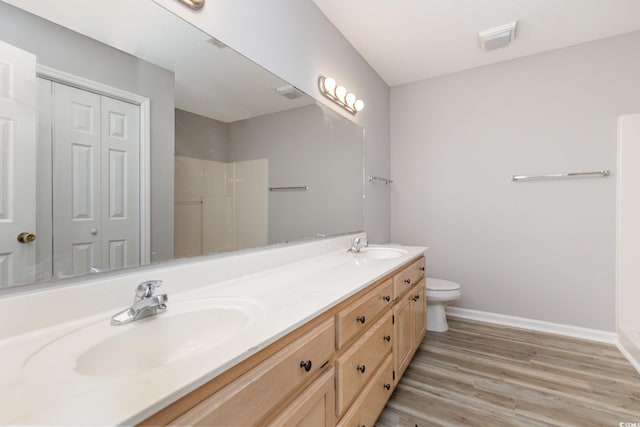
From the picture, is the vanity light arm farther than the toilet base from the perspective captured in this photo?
No

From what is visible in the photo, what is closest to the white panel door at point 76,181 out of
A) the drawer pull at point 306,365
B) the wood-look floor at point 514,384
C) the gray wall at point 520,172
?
the drawer pull at point 306,365

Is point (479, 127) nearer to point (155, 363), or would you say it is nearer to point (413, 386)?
point (413, 386)

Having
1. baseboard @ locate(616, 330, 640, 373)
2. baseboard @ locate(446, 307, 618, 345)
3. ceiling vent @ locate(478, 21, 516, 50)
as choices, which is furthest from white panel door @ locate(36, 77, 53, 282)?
baseboard @ locate(616, 330, 640, 373)

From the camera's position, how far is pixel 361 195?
2.48m

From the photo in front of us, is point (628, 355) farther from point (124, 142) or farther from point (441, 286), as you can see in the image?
point (124, 142)

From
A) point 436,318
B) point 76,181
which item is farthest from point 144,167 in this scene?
point 436,318

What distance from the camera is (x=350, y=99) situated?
2223mm

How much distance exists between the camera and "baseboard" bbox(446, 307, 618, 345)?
2293mm

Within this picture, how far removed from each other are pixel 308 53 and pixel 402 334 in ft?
5.79

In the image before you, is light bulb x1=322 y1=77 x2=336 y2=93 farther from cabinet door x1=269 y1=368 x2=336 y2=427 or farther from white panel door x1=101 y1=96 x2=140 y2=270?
cabinet door x1=269 y1=368 x2=336 y2=427

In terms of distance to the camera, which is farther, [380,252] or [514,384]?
[380,252]

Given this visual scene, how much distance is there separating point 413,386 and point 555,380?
876 mm

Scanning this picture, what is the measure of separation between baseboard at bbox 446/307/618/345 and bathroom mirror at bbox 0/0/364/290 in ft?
7.08

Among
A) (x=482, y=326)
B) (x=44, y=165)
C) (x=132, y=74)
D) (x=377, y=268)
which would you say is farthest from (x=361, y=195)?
(x=44, y=165)
